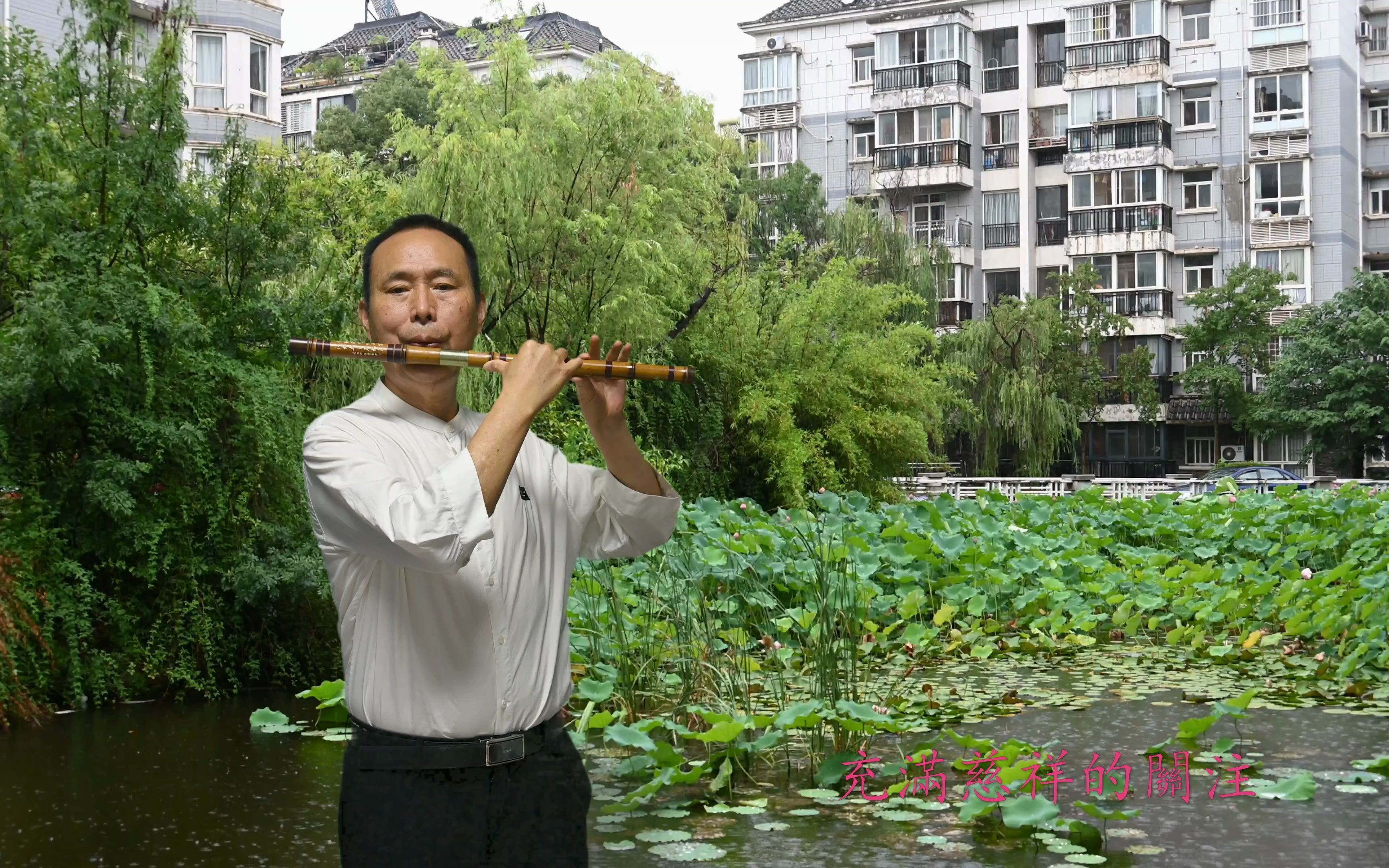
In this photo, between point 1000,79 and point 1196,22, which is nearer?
point 1196,22

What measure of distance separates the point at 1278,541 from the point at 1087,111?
21604mm

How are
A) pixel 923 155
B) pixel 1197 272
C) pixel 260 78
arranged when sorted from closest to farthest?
pixel 260 78 → pixel 1197 272 → pixel 923 155

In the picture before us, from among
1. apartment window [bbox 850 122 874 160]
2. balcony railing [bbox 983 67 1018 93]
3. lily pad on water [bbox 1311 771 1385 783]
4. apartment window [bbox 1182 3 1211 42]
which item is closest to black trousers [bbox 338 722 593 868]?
lily pad on water [bbox 1311 771 1385 783]

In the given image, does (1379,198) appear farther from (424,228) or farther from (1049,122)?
A: (424,228)

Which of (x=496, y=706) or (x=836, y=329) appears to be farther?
(x=836, y=329)

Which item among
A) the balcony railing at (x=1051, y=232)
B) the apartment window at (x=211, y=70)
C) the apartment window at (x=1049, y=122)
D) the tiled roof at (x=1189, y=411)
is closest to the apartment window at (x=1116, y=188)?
the balcony railing at (x=1051, y=232)

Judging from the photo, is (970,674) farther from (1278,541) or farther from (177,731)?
(1278,541)

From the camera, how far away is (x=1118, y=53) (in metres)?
28.5

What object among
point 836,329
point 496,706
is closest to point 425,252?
point 496,706

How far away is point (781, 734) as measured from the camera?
3.95 metres

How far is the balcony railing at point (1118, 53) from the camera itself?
92.7 ft

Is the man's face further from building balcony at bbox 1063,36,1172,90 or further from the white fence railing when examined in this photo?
building balcony at bbox 1063,36,1172,90

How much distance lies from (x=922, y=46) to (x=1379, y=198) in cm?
964

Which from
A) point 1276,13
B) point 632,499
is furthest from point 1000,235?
point 632,499
